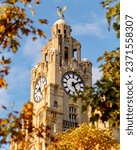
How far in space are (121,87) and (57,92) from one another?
3234 inches

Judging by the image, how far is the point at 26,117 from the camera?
12977mm

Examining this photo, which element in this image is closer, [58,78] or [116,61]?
[116,61]

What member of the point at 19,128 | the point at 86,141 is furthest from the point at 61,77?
the point at 19,128

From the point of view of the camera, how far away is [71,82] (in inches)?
3937

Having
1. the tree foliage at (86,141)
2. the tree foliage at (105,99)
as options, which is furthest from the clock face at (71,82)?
the tree foliage at (105,99)

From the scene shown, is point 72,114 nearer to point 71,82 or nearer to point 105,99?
point 71,82

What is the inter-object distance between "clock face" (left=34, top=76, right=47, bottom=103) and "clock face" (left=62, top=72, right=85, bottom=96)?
3.64m

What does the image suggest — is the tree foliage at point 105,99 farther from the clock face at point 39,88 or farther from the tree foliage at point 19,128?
the clock face at point 39,88

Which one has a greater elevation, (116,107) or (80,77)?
(80,77)

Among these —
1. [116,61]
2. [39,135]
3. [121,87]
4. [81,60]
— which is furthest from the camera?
[81,60]

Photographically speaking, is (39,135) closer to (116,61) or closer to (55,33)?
(116,61)

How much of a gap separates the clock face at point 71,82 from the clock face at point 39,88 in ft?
11.9

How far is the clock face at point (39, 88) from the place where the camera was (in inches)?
3907

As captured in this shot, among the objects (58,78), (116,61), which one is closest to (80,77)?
(58,78)
